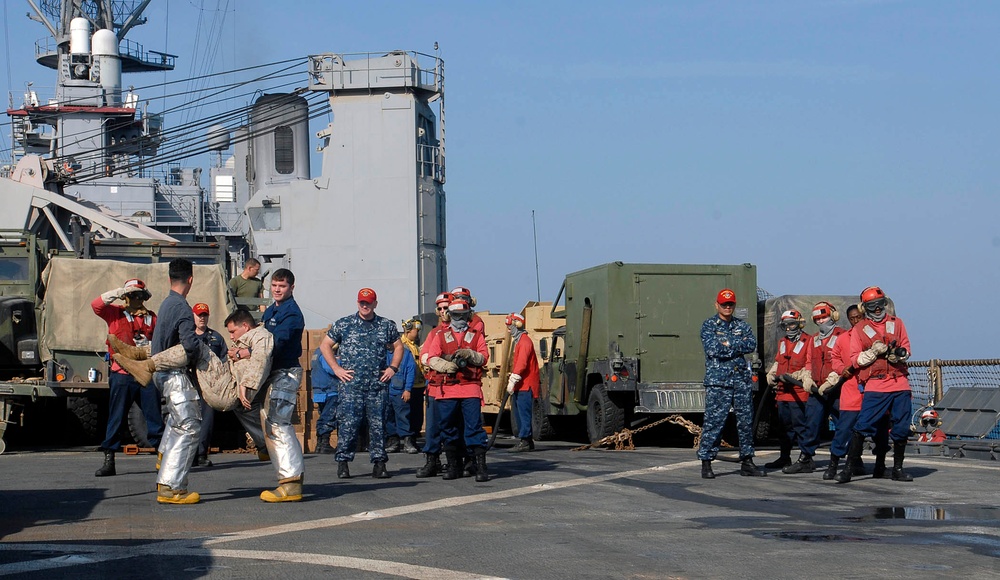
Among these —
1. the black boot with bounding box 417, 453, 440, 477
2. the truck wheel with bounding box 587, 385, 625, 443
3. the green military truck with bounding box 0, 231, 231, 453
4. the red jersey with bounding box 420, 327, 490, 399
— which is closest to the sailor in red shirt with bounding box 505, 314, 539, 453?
the truck wheel with bounding box 587, 385, 625, 443

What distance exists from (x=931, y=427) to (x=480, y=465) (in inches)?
315

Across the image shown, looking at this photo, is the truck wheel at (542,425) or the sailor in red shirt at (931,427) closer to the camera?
the sailor in red shirt at (931,427)

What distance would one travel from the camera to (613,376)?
57.9ft

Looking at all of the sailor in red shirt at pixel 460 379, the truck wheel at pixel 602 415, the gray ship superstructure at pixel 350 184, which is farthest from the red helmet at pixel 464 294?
the gray ship superstructure at pixel 350 184

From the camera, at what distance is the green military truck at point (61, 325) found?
17.6 metres

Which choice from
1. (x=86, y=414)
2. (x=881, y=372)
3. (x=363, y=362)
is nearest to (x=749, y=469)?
(x=881, y=372)

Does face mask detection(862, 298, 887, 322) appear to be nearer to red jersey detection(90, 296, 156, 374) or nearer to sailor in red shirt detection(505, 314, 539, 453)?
sailor in red shirt detection(505, 314, 539, 453)

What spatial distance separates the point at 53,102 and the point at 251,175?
10476 millimetres

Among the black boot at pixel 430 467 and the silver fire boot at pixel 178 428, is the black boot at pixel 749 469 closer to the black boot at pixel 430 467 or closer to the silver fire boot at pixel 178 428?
the black boot at pixel 430 467

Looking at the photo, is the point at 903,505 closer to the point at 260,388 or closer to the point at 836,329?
the point at 836,329

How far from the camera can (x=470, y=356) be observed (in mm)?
12008

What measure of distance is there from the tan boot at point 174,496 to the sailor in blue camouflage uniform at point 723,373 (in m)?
5.21

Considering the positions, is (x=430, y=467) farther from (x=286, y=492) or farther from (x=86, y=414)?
(x=86, y=414)

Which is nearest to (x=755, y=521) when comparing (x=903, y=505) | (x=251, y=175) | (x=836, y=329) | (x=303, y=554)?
(x=903, y=505)
